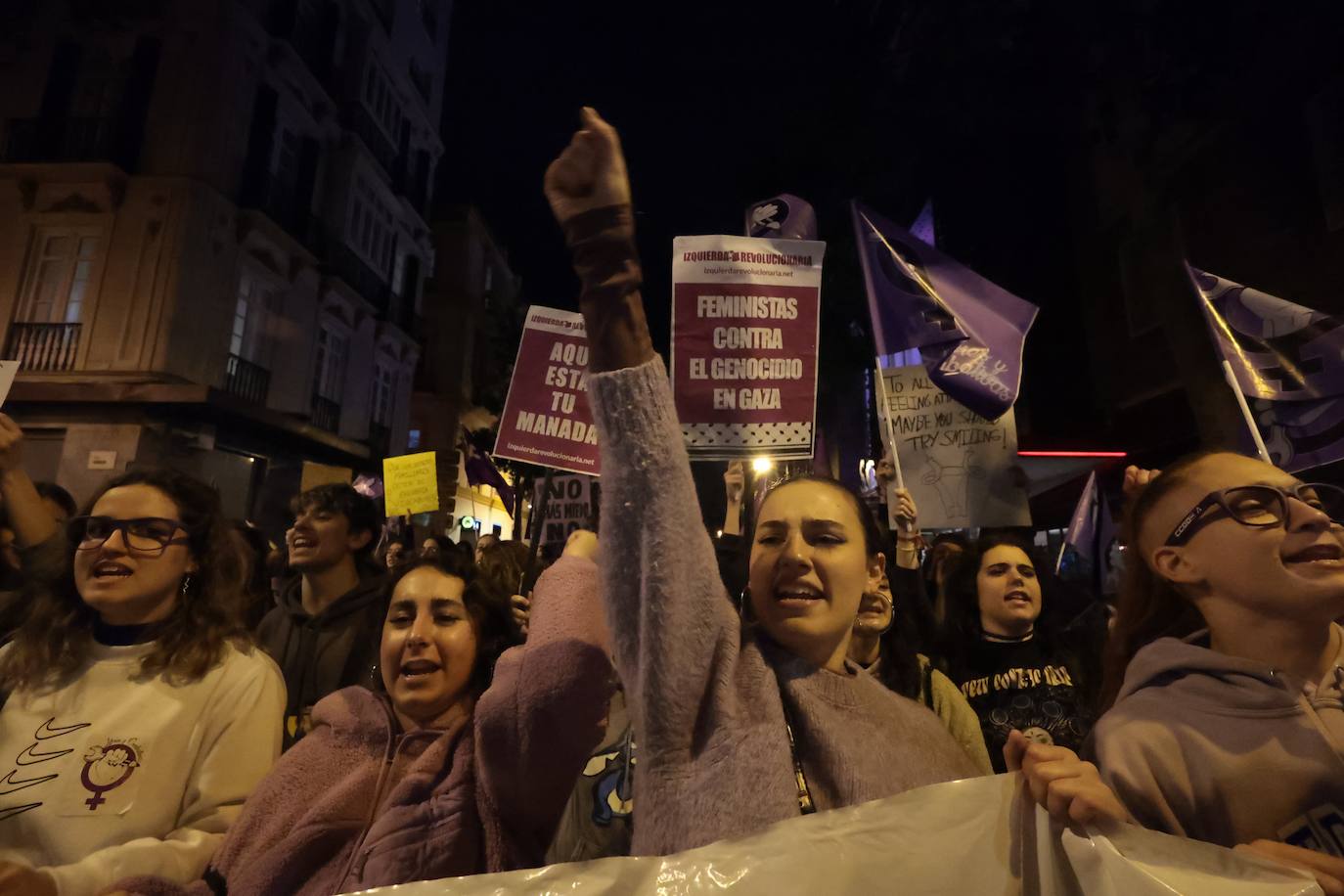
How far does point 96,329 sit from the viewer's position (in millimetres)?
13836

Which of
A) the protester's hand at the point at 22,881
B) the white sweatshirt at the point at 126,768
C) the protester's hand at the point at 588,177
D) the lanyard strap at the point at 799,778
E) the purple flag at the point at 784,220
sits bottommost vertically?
the protester's hand at the point at 22,881

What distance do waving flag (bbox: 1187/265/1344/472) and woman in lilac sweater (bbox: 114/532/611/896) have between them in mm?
3570

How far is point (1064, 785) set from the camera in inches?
52.3

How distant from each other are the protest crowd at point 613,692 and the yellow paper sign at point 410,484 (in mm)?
4394

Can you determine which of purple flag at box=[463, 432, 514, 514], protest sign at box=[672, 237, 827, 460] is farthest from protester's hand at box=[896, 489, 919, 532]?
purple flag at box=[463, 432, 514, 514]

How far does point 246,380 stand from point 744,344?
1602 centimetres

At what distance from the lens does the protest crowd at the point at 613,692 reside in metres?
1.44

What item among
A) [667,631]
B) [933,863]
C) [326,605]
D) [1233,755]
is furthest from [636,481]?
[326,605]

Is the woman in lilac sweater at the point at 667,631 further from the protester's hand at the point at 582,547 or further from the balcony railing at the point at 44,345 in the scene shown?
the balcony railing at the point at 44,345

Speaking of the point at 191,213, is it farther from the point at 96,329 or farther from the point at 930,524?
the point at 930,524

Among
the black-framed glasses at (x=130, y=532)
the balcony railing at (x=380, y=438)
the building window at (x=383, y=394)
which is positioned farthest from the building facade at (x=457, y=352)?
the black-framed glasses at (x=130, y=532)

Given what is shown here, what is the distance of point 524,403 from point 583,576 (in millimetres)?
2756

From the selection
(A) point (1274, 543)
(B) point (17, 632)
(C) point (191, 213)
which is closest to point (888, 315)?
(A) point (1274, 543)

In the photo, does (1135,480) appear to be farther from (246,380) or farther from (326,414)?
(326,414)
